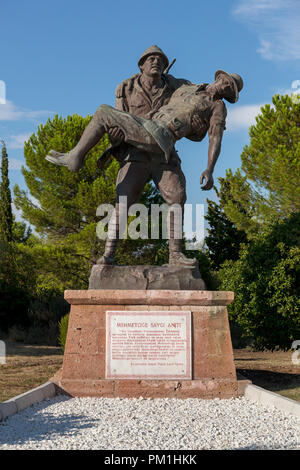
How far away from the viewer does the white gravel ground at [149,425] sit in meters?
2.95

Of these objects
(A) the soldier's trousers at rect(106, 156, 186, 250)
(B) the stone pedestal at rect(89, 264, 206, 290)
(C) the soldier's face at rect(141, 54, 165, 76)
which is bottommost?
(B) the stone pedestal at rect(89, 264, 206, 290)

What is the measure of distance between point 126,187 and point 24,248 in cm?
1193

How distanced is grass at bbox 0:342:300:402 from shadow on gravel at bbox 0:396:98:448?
1170mm

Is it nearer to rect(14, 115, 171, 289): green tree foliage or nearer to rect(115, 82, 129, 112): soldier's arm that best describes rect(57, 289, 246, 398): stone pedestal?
rect(115, 82, 129, 112): soldier's arm

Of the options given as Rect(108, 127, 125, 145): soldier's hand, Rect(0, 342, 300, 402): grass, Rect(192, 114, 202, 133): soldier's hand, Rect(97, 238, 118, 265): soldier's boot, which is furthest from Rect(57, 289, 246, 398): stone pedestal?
Rect(192, 114, 202, 133): soldier's hand

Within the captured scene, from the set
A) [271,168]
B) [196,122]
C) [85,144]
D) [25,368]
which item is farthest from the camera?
[271,168]

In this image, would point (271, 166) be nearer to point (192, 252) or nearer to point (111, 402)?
point (192, 252)

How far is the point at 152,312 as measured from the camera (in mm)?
4645

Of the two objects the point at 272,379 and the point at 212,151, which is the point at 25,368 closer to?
the point at 272,379

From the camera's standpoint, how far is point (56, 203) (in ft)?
54.7

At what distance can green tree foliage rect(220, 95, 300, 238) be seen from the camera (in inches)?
578

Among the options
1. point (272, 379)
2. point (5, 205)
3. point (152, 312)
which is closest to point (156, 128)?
point (152, 312)

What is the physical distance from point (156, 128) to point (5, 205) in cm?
1581

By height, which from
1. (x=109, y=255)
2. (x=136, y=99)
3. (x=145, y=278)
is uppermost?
(x=136, y=99)
